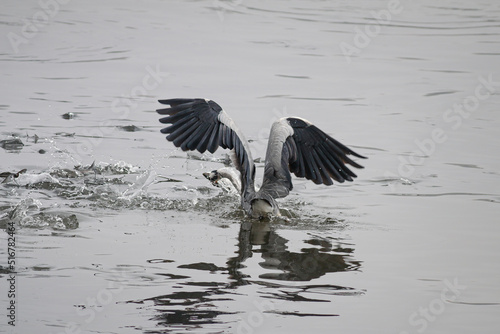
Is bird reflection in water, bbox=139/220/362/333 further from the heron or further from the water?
the heron

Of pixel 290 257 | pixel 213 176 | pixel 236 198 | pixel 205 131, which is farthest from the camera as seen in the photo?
pixel 213 176

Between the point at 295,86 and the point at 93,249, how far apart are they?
7.77 metres

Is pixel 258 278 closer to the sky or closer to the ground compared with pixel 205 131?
closer to the ground

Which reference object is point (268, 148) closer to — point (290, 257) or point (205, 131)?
point (205, 131)

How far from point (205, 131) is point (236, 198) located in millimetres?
1019

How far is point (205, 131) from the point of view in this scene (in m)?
8.55

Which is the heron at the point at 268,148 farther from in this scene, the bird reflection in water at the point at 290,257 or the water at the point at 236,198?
the bird reflection in water at the point at 290,257

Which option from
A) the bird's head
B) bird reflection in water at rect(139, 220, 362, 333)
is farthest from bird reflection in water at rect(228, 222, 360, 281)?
the bird's head

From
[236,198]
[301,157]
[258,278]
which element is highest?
[301,157]

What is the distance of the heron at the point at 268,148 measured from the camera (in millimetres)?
8484

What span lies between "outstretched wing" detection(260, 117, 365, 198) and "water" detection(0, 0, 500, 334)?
1.26 feet

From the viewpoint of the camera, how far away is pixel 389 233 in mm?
8055

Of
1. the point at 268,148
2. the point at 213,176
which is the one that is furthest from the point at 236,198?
the point at 268,148

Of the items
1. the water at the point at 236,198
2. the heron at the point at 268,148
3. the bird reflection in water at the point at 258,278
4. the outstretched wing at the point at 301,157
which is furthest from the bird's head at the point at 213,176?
the bird reflection in water at the point at 258,278
